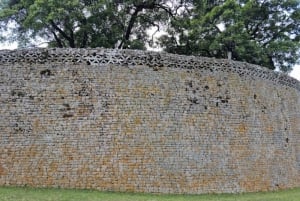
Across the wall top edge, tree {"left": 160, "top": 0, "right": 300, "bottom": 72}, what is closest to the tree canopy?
tree {"left": 160, "top": 0, "right": 300, "bottom": 72}

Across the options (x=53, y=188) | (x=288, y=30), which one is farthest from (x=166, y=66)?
(x=288, y=30)

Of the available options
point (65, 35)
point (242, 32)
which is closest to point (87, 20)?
point (65, 35)

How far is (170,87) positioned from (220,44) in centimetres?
969

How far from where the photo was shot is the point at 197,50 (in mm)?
23719

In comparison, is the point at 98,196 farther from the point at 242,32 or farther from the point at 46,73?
the point at 242,32

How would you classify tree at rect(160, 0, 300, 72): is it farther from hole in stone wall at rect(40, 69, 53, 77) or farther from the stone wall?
hole in stone wall at rect(40, 69, 53, 77)

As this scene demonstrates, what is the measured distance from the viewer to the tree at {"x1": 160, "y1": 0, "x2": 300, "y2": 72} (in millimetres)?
22625

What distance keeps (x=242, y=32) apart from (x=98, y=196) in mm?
13804

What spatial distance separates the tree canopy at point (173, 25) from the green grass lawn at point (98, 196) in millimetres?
10817

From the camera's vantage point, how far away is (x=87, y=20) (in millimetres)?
22812

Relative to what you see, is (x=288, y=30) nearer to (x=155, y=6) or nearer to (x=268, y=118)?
(x=155, y=6)

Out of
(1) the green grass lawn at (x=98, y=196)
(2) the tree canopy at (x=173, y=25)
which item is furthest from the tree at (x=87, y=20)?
(1) the green grass lawn at (x=98, y=196)

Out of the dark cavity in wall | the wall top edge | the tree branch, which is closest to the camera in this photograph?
the dark cavity in wall

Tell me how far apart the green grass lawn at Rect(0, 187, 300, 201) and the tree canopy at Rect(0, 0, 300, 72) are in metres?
10.8
